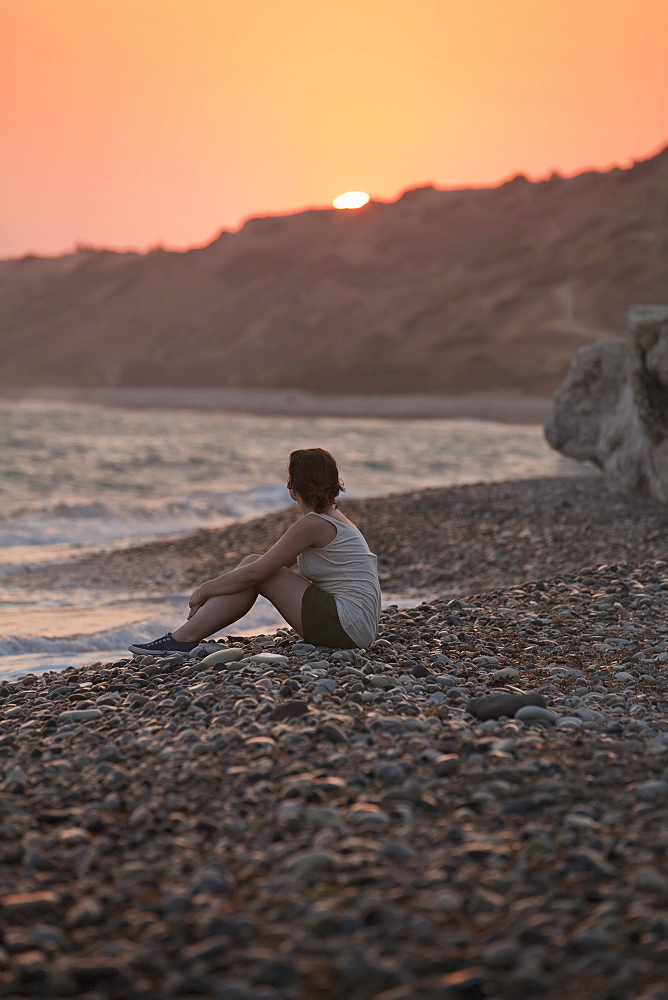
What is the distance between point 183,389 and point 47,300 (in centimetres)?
5431

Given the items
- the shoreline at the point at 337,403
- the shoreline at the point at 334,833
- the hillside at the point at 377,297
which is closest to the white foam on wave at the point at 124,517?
the shoreline at the point at 334,833

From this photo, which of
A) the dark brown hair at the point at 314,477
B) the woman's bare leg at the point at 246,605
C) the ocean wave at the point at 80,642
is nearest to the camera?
the dark brown hair at the point at 314,477

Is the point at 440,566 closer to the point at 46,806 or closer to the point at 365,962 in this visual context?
the point at 46,806

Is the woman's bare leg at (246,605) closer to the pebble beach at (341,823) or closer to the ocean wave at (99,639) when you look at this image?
the pebble beach at (341,823)

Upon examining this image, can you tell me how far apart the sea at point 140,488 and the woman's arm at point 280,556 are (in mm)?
2523

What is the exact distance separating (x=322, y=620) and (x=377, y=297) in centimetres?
10604

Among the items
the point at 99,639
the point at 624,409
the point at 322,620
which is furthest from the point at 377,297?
the point at 322,620

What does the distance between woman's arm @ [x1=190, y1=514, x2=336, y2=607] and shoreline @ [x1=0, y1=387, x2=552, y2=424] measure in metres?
49.5

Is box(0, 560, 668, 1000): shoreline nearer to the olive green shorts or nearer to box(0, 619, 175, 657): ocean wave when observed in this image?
the olive green shorts

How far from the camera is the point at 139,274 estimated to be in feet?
455

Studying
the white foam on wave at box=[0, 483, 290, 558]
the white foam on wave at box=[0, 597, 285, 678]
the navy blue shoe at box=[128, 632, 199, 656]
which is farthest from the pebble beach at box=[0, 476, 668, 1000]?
the white foam on wave at box=[0, 483, 290, 558]

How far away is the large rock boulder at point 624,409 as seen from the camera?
41.2 ft

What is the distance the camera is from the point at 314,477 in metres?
5.80

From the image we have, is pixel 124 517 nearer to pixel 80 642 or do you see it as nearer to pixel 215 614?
pixel 80 642
